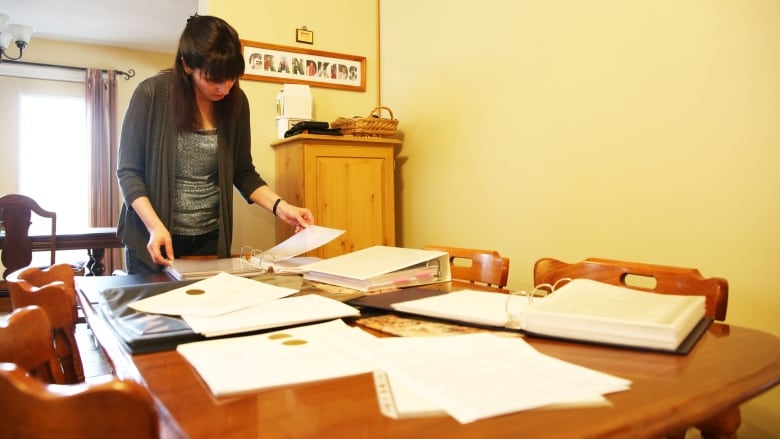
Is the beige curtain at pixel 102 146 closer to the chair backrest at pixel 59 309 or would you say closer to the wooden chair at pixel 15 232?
the wooden chair at pixel 15 232

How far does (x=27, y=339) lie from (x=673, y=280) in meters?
1.04

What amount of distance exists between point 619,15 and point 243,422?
5.55 feet

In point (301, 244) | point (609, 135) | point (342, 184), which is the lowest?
point (301, 244)

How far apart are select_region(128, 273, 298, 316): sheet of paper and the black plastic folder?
0.08 ft

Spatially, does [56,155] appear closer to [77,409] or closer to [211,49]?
[211,49]

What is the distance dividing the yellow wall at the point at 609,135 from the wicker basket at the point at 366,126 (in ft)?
0.56

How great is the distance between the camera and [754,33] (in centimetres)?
134

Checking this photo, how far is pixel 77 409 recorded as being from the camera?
0.37m

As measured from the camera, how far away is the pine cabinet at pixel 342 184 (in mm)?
2371

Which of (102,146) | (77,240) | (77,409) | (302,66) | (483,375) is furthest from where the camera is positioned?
(102,146)

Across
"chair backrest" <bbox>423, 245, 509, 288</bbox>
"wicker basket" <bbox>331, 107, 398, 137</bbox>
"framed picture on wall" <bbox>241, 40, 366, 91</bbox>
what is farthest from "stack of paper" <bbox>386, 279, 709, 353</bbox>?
"framed picture on wall" <bbox>241, 40, 366, 91</bbox>

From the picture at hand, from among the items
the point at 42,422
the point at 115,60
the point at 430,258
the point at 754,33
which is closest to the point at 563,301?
the point at 430,258

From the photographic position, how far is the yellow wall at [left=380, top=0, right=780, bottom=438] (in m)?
1.36

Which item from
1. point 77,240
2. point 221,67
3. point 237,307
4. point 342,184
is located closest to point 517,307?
point 237,307
